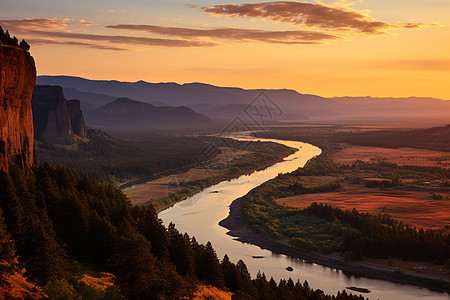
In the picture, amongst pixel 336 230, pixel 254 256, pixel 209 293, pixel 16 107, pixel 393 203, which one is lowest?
pixel 254 256

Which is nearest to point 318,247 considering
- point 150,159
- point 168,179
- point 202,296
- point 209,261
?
point 209,261

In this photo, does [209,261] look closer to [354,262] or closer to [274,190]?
[354,262]

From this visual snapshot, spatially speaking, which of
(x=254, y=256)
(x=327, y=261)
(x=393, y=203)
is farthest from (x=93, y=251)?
(x=393, y=203)

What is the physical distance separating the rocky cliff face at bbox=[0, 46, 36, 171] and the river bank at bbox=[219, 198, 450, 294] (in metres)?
38.4

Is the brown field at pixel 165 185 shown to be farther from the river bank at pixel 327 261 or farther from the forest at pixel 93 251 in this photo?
the forest at pixel 93 251

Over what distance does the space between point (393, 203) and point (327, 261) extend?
42.0 m

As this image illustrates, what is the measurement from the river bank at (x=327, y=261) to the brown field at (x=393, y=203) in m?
22.1

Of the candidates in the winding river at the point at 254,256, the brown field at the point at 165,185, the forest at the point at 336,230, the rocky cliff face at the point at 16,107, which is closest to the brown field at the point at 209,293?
the winding river at the point at 254,256

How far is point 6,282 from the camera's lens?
28.9m

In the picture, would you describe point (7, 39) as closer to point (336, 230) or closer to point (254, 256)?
point (254, 256)

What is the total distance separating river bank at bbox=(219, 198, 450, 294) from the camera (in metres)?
63.2

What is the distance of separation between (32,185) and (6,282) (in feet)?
78.1

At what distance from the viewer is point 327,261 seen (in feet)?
236

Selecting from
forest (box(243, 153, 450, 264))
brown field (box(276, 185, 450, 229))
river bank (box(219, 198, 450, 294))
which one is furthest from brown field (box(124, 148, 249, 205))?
brown field (box(276, 185, 450, 229))
